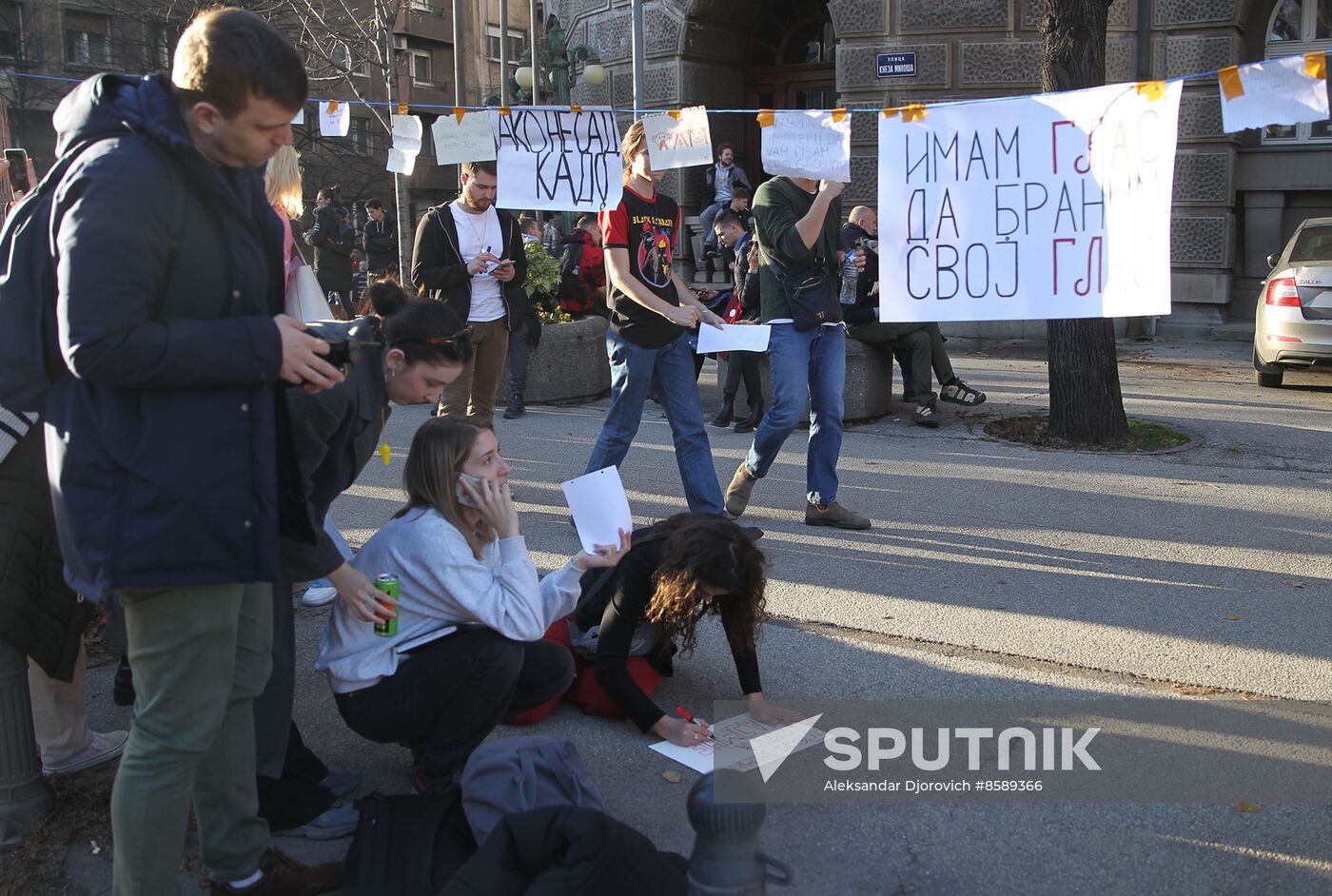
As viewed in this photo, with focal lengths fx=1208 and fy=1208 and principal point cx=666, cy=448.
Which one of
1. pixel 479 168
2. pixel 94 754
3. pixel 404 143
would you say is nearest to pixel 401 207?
pixel 404 143

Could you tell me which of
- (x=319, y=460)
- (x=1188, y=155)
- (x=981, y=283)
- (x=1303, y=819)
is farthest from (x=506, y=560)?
(x=1188, y=155)

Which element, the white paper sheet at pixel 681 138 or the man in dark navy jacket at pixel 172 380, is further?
the white paper sheet at pixel 681 138

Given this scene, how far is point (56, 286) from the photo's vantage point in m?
2.29

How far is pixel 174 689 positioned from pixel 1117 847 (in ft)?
7.31

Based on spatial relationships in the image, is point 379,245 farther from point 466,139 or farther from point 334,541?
point 334,541

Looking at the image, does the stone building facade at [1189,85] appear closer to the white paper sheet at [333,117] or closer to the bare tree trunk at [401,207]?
the bare tree trunk at [401,207]

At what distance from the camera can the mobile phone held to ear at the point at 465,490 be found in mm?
3191

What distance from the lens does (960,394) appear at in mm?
9195

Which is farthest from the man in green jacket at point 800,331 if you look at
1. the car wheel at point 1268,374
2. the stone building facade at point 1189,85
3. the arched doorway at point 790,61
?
the arched doorway at point 790,61

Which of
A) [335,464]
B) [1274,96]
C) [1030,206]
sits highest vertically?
[1274,96]

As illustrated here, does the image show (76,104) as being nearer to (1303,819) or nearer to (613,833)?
(613,833)

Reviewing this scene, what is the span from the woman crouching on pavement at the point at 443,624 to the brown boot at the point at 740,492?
9.33ft

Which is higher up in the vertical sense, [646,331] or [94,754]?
[646,331]

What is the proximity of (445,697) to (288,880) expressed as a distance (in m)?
0.59
